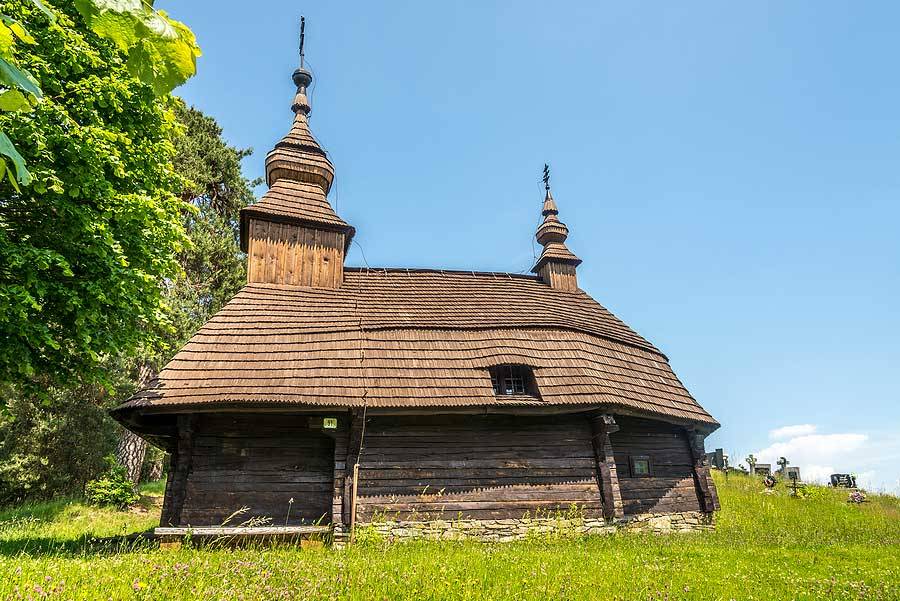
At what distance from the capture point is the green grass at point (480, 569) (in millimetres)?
5668

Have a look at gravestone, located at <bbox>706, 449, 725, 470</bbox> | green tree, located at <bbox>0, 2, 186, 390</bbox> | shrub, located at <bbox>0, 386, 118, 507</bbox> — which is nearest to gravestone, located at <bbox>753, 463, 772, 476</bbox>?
gravestone, located at <bbox>706, 449, 725, 470</bbox>

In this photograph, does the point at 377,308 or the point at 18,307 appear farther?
the point at 377,308

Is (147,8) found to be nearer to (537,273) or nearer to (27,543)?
(27,543)

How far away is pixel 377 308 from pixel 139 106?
256 inches

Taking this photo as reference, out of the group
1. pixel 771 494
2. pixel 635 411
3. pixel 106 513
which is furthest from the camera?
pixel 771 494

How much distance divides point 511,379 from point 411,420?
7.91 feet

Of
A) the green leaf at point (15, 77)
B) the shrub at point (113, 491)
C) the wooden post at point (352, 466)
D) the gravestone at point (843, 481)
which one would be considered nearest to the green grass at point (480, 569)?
the wooden post at point (352, 466)

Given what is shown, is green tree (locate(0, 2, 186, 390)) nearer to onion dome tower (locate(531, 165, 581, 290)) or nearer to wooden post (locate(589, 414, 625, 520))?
wooden post (locate(589, 414, 625, 520))

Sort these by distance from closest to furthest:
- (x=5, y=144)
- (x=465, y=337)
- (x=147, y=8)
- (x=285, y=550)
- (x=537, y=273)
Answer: (x=5, y=144) → (x=147, y=8) → (x=285, y=550) → (x=465, y=337) → (x=537, y=273)

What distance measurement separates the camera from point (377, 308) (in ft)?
43.6

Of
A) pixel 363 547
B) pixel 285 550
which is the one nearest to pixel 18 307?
pixel 285 550

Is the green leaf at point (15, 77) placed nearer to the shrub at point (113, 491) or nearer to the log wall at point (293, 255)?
the log wall at point (293, 255)

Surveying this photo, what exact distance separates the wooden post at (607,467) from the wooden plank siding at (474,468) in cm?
14

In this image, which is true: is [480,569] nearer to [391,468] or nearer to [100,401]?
[391,468]
